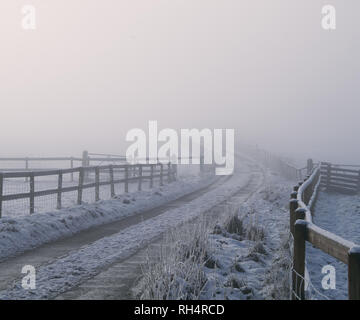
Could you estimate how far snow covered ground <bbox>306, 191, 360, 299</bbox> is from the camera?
731 cm

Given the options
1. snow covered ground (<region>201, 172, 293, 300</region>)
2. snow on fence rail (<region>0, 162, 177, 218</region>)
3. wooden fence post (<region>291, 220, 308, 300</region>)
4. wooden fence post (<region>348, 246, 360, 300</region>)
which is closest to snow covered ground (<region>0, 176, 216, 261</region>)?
snow on fence rail (<region>0, 162, 177, 218</region>)

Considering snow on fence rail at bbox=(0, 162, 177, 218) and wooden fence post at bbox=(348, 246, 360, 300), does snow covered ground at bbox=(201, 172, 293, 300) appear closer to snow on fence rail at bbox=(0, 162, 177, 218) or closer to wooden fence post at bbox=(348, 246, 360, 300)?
wooden fence post at bbox=(348, 246, 360, 300)

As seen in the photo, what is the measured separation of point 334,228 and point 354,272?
10695mm

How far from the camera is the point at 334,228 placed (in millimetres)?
13414

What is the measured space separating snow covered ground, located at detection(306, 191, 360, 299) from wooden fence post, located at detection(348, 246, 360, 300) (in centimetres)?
85

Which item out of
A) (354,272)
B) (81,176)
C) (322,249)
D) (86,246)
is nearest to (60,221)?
(86,246)

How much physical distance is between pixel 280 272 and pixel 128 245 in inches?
154

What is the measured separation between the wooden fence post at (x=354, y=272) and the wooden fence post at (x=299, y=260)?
1554 mm

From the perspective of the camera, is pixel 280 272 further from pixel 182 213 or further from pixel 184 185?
pixel 184 185

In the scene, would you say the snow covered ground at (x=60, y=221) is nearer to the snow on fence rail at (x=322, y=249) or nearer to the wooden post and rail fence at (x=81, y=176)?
the wooden post and rail fence at (x=81, y=176)

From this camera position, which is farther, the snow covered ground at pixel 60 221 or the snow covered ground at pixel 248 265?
the snow covered ground at pixel 60 221

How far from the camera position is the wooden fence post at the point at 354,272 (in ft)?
11.1

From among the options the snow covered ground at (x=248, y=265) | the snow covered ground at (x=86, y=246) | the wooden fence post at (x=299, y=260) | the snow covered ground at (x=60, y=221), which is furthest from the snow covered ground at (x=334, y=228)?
the snow covered ground at (x=60, y=221)

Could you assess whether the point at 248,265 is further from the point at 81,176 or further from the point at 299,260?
the point at 81,176
